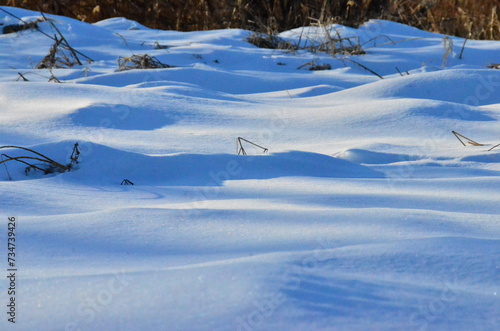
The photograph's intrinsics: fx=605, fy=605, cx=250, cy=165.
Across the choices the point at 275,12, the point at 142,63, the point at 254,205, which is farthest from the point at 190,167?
the point at 275,12

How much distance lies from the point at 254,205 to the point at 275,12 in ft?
17.8

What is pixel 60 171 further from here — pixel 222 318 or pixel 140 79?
pixel 140 79

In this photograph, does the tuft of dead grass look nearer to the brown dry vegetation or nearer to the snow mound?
the snow mound

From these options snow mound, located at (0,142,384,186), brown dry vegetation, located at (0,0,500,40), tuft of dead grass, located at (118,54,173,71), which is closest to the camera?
snow mound, located at (0,142,384,186)

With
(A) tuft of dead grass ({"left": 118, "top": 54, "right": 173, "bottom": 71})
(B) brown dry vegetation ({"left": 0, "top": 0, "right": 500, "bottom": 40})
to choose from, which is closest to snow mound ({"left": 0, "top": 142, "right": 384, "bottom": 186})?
(A) tuft of dead grass ({"left": 118, "top": 54, "right": 173, "bottom": 71})

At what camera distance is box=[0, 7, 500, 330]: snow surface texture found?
0.86 metres

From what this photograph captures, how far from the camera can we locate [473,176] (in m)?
1.73

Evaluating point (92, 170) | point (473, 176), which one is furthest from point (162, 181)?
point (473, 176)

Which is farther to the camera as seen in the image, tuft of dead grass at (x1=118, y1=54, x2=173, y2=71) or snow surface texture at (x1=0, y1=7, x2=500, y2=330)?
tuft of dead grass at (x1=118, y1=54, x2=173, y2=71)

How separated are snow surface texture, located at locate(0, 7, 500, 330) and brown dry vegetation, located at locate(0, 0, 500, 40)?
10.5 feet

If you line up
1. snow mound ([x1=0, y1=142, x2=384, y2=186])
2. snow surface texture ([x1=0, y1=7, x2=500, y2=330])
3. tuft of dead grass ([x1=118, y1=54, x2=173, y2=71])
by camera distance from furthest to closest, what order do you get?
tuft of dead grass ([x1=118, y1=54, x2=173, y2=71]) < snow mound ([x1=0, y1=142, x2=384, y2=186]) < snow surface texture ([x1=0, y1=7, x2=500, y2=330])

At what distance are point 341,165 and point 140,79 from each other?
190cm

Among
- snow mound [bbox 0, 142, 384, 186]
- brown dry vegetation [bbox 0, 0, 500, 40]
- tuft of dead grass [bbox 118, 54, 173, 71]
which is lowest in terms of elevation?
snow mound [bbox 0, 142, 384, 186]

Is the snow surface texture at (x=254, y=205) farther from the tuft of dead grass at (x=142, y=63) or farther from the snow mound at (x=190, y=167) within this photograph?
the tuft of dead grass at (x=142, y=63)
